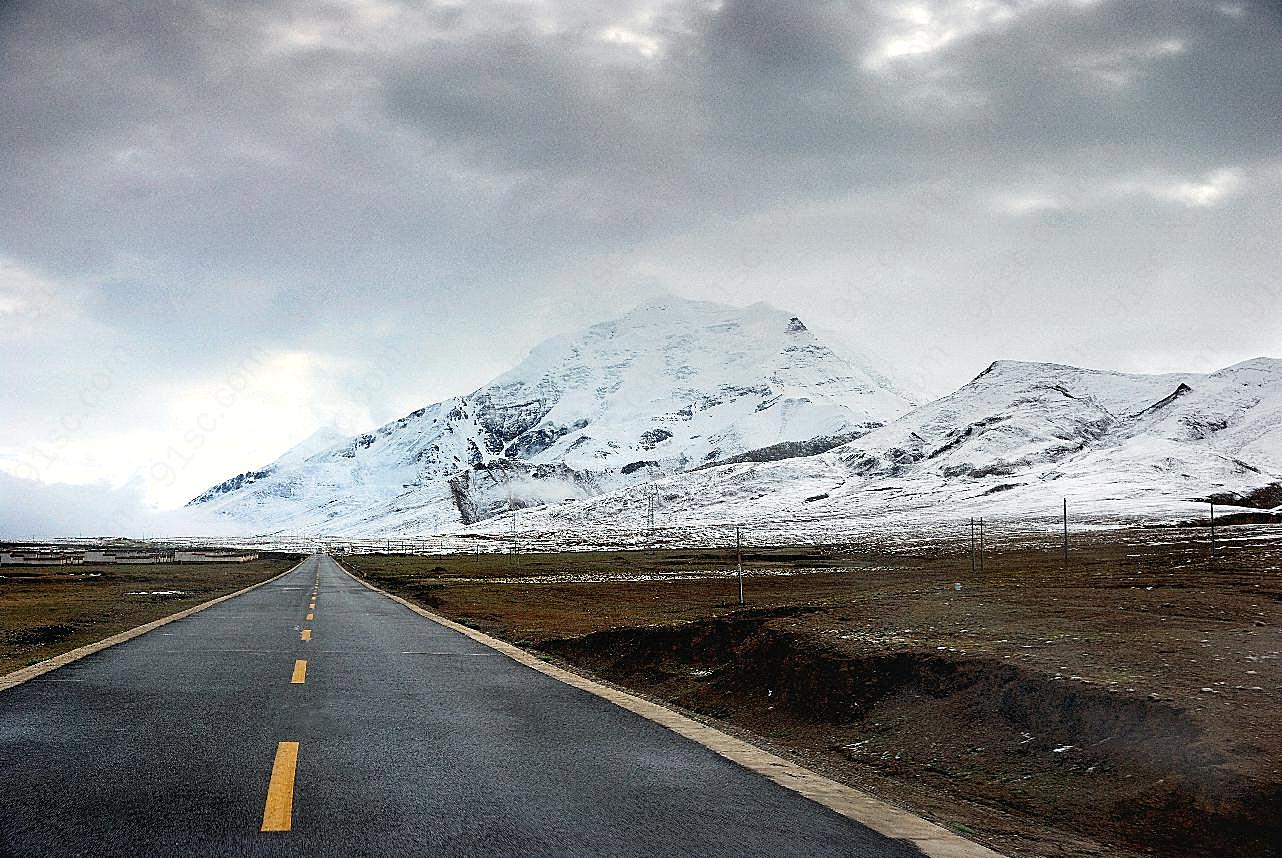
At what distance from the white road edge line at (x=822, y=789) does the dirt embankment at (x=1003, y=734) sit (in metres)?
1.97

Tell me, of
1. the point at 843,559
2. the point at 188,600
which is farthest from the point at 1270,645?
the point at 843,559

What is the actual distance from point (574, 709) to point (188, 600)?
3480 cm

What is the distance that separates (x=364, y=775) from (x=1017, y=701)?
8.04 metres

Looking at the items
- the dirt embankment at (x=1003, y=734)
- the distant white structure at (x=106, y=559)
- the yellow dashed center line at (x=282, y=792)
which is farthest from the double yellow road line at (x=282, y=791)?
the distant white structure at (x=106, y=559)

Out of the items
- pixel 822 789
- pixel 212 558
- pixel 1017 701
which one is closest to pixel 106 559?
pixel 212 558

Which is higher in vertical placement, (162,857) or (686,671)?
(162,857)

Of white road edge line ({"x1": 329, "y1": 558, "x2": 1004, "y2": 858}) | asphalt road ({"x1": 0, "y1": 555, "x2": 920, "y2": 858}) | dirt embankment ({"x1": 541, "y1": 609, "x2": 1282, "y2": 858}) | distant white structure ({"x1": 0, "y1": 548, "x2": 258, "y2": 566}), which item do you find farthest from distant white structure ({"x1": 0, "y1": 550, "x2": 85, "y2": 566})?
white road edge line ({"x1": 329, "y1": 558, "x2": 1004, "y2": 858})

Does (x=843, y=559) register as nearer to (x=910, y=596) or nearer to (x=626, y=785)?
(x=910, y=596)

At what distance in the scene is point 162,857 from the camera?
206 inches

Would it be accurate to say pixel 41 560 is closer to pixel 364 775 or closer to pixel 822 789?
pixel 364 775

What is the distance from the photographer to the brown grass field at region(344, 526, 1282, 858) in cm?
792

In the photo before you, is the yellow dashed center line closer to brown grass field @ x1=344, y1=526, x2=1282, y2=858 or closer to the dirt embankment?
brown grass field @ x1=344, y1=526, x2=1282, y2=858

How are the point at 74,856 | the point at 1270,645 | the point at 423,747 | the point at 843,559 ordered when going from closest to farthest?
the point at 74,856 < the point at 423,747 < the point at 1270,645 < the point at 843,559

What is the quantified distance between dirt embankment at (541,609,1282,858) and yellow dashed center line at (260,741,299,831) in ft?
19.5
